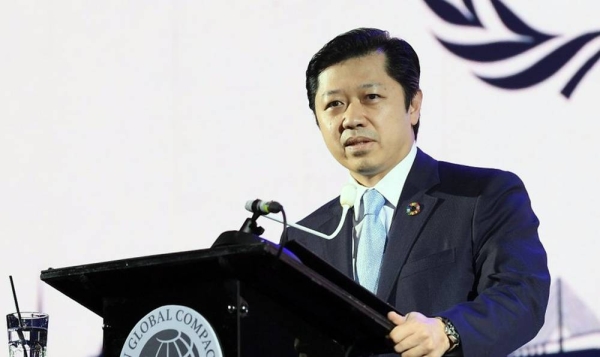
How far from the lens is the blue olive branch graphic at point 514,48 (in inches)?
141

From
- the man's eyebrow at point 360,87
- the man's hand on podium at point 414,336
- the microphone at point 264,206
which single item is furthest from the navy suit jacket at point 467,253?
the microphone at point 264,206

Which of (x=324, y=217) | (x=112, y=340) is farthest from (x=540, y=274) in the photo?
(x=112, y=340)

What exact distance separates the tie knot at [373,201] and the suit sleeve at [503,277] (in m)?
0.28

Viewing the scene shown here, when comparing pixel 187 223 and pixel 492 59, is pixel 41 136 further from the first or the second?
pixel 492 59

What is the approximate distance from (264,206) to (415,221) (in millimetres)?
864

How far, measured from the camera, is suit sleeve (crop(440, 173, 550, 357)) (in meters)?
2.07

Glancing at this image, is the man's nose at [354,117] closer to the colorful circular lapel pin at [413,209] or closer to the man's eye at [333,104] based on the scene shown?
the man's eye at [333,104]

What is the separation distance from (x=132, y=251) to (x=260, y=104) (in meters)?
A: 0.73

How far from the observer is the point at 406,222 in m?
2.57

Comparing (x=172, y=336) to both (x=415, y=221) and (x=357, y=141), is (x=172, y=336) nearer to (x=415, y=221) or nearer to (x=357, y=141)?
(x=415, y=221)

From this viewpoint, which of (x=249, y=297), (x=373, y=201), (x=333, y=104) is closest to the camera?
(x=249, y=297)

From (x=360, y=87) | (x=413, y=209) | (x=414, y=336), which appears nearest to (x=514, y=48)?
(x=360, y=87)

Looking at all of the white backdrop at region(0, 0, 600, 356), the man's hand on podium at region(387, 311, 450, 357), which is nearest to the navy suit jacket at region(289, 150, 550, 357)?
the man's hand on podium at region(387, 311, 450, 357)

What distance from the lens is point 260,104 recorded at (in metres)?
3.71
